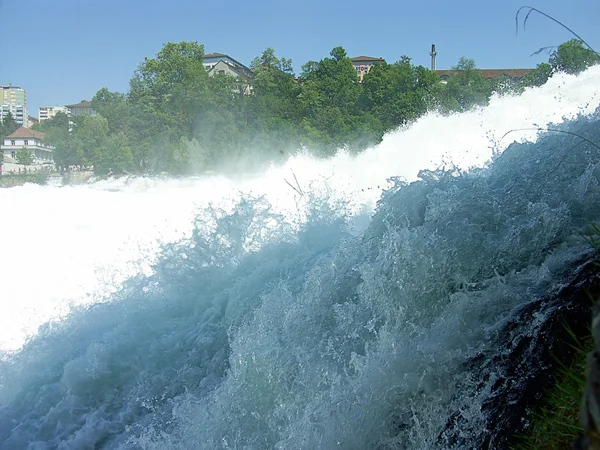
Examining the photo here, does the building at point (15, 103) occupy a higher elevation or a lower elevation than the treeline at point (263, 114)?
higher

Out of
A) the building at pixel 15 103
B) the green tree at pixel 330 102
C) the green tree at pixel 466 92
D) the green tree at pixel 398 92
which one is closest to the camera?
the green tree at pixel 466 92

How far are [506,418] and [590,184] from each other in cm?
178

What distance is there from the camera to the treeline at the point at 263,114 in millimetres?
36844

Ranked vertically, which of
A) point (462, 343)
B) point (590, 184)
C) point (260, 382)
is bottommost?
point (260, 382)

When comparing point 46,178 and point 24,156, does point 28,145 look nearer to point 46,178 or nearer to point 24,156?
point 24,156

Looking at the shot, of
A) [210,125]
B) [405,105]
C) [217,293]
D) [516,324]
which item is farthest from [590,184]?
[210,125]

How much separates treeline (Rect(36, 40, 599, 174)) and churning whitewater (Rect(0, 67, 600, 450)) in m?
28.4

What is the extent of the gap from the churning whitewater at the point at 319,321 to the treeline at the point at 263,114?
1118 inches

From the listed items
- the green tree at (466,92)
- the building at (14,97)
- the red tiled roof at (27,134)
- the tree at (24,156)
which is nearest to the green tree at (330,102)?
the green tree at (466,92)

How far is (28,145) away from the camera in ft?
207

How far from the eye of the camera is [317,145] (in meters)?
36.3

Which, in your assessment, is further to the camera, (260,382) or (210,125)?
(210,125)

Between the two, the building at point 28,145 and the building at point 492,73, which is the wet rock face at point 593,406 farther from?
the building at point 28,145

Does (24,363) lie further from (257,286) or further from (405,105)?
(405,105)
